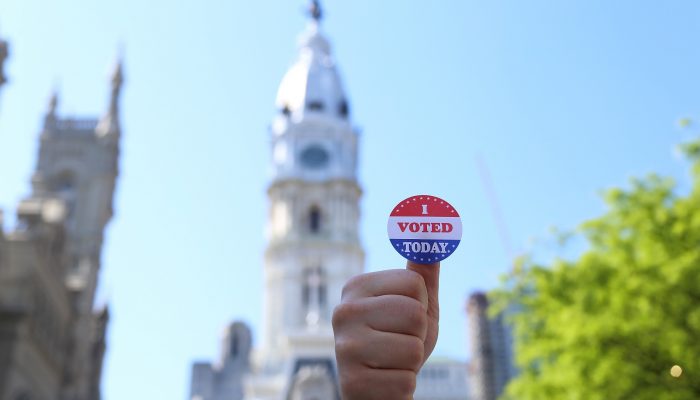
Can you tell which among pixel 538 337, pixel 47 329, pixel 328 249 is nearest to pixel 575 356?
pixel 538 337

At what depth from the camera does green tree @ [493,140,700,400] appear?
66.4 ft

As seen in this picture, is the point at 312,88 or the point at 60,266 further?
the point at 312,88

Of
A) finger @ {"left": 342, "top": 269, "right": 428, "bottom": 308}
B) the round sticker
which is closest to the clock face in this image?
the round sticker

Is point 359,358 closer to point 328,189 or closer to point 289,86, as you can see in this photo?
point 328,189

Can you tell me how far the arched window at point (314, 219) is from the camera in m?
95.2

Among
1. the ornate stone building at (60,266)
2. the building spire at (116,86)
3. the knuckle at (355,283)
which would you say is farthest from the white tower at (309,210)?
the knuckle at (355,283)

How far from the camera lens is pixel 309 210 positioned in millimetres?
95250

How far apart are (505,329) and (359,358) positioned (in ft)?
359

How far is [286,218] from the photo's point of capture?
3684 inches

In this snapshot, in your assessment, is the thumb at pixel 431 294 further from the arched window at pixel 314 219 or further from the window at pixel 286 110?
the window at pixel 286 110

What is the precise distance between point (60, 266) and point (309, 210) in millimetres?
51136

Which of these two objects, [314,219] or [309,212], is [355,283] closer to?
[309,212]

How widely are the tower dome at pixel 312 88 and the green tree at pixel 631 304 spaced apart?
250 ft

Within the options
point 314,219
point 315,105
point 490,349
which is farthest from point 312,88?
point 490,349
